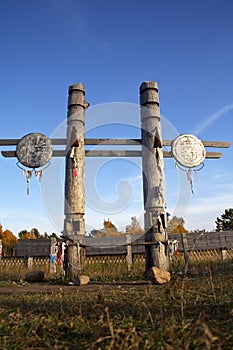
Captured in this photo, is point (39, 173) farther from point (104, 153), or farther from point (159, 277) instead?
point (159, 277)

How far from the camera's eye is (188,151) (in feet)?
24.7

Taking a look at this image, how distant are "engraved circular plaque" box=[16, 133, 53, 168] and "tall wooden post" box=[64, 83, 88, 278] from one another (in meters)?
0.56

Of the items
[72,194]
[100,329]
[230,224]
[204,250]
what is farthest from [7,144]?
[230,224]

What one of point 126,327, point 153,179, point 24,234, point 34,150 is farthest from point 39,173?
point 24,234

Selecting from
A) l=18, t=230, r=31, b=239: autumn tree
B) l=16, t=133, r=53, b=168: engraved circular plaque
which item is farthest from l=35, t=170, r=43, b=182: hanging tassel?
l=18, t=230, r=31, b=239: autumn tree

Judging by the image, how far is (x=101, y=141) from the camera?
299 inches

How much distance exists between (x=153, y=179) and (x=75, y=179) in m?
A: 1.87

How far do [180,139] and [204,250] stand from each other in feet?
18.3

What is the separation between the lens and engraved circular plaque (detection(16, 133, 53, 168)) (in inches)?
286

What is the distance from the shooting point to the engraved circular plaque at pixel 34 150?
7270mm

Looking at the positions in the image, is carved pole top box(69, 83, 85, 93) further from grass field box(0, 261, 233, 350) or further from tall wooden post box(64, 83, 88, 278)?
grass field box(0, 261, 233, 350)

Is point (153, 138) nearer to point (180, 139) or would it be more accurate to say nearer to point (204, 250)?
point (180, 139)

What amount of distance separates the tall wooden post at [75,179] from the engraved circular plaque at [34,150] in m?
0.56

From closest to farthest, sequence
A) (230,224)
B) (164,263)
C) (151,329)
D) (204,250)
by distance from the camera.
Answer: (151,329)
(164,263)
(204,250)
(230,224)
